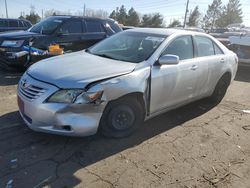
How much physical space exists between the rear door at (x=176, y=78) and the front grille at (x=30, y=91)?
5.27 feet

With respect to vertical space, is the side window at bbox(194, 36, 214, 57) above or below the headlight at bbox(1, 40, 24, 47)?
above

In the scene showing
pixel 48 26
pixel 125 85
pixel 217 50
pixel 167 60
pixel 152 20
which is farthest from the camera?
pixel 152 20

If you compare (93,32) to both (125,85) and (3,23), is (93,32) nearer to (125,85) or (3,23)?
(125,85)

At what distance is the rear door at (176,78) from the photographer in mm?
4012

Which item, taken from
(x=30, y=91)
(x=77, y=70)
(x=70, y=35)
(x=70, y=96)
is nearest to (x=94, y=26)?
(x=70, y=35)

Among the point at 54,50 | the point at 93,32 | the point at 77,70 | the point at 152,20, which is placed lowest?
the point at 152,20

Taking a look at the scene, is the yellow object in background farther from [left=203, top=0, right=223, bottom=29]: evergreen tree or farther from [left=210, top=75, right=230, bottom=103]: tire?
[left=203, top=0, right=223, bottom=29]: evergreen tree

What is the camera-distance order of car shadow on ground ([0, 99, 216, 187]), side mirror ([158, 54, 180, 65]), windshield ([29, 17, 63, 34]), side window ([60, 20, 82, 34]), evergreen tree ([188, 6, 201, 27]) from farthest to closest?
1. evergreen tree ([188, 6, 201, 27])
2. side window ([60, 20, 82, 34])
3. windshield ([29, 17, 63, 34])
4. side mirror ([158, 54, 180, 65])
5. car shadow on ground ([0, 99, 216, 187])

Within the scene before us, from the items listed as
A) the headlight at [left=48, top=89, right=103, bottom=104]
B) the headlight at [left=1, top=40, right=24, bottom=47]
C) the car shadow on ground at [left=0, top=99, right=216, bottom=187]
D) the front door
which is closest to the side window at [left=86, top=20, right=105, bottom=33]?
the front door

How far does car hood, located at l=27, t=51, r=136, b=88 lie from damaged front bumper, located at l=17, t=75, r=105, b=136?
152 millimetres

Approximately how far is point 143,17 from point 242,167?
56.6 meters

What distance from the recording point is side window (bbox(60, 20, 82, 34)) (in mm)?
8061

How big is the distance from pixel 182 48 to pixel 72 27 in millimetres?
4716

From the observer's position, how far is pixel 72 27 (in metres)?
8.27
